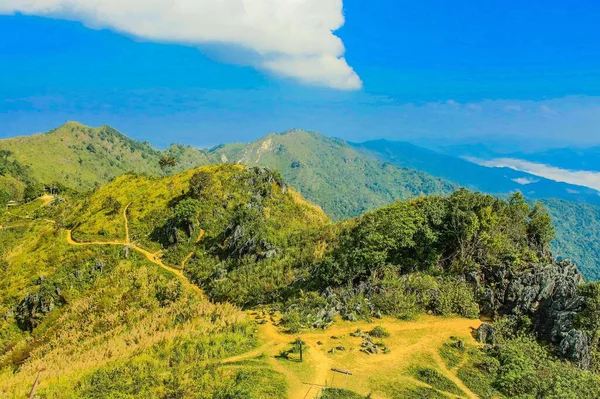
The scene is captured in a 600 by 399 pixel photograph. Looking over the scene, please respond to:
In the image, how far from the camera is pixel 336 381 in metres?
24.5

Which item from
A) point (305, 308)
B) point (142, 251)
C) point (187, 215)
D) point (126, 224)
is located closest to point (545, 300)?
point (305, 308)

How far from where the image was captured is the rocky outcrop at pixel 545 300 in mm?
27741

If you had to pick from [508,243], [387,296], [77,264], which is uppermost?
[508,243]

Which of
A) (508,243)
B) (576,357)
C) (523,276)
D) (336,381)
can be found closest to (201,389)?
(336,381)

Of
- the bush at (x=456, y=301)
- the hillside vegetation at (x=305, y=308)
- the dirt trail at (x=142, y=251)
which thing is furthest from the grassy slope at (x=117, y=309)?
the bush at (x=456, y=301)

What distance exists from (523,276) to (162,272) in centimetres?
4743

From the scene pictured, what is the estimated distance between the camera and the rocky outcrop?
27.7 metres

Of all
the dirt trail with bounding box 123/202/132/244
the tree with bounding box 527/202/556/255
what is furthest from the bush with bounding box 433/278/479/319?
the dirt trail with bounding box 123/202/132/244

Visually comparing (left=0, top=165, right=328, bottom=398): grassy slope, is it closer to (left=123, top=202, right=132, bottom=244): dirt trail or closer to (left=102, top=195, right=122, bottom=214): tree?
(left=123, top=202, right=132, bottom=244): dirt trail

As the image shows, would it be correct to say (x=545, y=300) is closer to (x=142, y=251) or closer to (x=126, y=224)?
(x=142, y=251)

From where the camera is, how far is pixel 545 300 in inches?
1266

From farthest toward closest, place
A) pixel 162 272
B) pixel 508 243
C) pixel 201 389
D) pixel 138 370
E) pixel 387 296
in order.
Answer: pixel 162 272, pixel 508 243, pixel 387 296, pixel 138 370, pixel 201 389

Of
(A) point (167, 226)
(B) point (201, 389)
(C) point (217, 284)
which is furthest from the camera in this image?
(A) point (167, 226)

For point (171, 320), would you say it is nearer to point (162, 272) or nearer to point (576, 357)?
point (162, 272)
